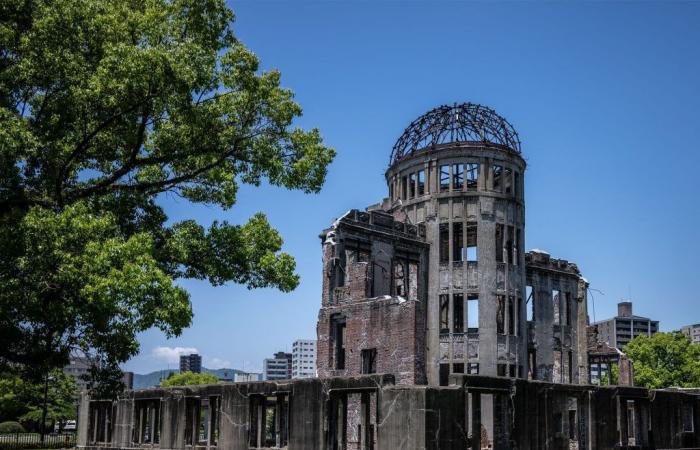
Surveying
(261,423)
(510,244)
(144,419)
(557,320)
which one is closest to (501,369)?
(510,244)

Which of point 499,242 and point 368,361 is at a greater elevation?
point 499,242

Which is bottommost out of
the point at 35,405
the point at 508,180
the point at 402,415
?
the point at 35,405

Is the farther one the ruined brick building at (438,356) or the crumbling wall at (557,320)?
the crumbling wall at (557,320)

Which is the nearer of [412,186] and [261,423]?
[261,423]

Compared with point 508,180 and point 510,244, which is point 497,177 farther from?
point 510,244

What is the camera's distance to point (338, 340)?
35031 mm

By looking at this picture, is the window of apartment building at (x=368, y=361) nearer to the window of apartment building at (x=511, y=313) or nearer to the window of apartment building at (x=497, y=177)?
the window of apartment building at (x=511, y=313)

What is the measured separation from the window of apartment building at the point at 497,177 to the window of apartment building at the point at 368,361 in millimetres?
11884

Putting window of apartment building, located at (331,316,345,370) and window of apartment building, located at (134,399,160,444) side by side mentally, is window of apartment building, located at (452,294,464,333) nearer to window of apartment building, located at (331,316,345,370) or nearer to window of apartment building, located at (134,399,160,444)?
window of apartment building, located at (331,316,345,370)

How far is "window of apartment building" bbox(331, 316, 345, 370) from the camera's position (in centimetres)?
3428

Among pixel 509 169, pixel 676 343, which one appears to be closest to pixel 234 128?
pixel 509 169

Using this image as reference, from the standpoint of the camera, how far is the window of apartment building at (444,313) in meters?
38.4

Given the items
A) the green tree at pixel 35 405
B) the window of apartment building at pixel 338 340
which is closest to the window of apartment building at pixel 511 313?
the window of apartment building at pixel 338 340

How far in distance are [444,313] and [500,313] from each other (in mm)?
2967
